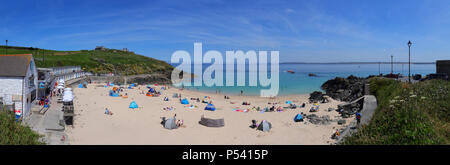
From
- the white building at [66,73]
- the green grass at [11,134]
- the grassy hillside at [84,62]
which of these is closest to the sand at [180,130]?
the green grass at [11,134]

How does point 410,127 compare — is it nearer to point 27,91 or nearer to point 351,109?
point 351,109

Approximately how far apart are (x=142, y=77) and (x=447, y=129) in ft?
210

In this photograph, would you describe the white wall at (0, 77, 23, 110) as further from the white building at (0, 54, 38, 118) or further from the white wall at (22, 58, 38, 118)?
the white wall at (22, 58, 38, 118)

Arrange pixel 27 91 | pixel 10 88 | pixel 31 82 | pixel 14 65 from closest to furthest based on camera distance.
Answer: pixel 10 88, pixel 14 65, pixel 27 91, pixel 31 82

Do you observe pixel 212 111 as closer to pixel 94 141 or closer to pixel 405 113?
pixel 94 141

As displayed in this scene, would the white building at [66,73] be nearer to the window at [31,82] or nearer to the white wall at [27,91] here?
the window at [31,82]

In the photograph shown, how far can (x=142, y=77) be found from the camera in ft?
212

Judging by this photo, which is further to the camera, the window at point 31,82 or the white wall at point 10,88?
the window at point 31,82

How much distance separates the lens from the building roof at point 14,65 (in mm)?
14820

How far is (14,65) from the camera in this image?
1526 centimetres

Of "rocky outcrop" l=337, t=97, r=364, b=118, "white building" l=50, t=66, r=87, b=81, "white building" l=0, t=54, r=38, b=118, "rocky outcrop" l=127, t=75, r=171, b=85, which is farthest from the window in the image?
"rocky outcrop" l=127, t=75, r=171, b=85

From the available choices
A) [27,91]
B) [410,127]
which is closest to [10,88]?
[27,91]

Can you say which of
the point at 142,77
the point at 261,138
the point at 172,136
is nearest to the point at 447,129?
the point at 261,138
